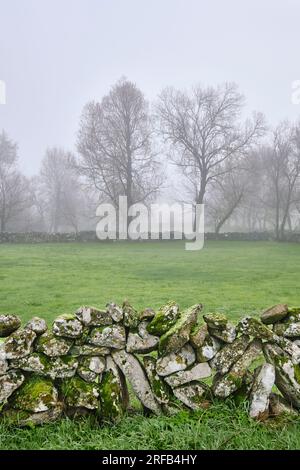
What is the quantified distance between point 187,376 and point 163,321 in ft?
1.90

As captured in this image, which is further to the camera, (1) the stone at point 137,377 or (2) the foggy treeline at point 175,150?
(2) the foggy treeline at point 175,150

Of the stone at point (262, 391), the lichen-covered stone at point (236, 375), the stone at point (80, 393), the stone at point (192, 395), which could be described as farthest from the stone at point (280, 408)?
the stone at point (80, 393)

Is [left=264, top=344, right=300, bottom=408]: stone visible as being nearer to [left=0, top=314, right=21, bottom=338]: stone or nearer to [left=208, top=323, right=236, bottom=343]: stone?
[left=208, top=323, right=236, bottom=343]: stone

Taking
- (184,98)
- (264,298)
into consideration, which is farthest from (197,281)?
(184,98)

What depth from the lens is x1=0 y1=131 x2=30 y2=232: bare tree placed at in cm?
4366

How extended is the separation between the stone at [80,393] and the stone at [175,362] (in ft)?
2.17

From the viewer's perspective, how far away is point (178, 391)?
3.78m

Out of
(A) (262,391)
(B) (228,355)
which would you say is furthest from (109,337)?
(A) (262,391)

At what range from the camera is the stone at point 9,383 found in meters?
3.58

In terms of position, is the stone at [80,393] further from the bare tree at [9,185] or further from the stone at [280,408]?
the bare tree at [9,185]

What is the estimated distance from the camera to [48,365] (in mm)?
3711
